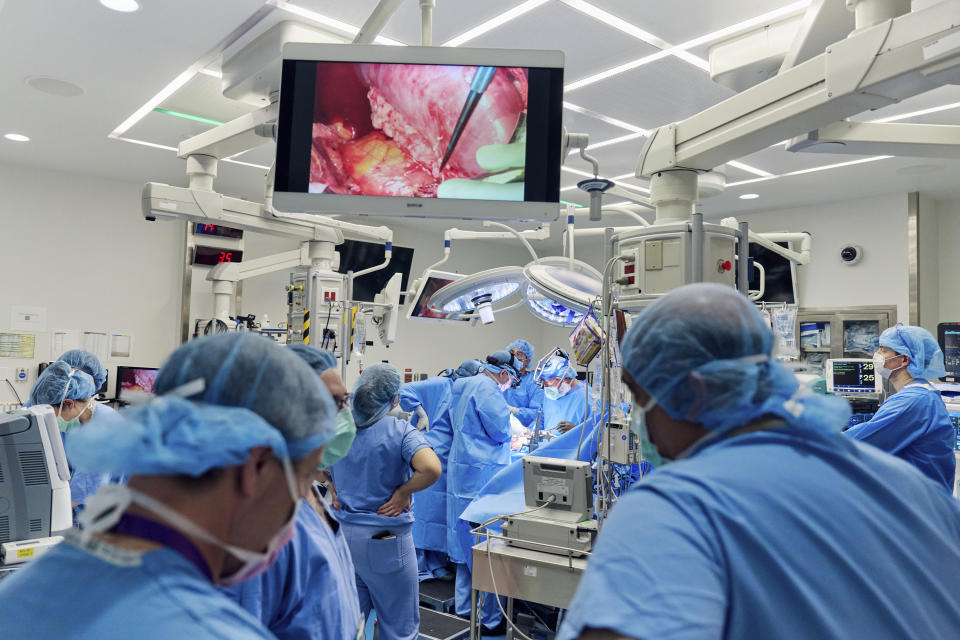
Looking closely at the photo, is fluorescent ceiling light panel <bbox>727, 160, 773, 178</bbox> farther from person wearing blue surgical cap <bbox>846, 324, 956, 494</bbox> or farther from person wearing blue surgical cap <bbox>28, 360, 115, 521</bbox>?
person wearing blue surgical cap <bbox>28, 360, 115, 521</bbox>

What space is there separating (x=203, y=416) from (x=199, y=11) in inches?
120

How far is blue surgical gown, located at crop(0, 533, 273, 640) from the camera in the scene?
665mm

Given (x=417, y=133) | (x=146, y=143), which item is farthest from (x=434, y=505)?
(x=146, y=143)

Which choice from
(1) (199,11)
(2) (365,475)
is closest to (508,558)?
(2) (365,475)

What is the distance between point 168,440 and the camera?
2.48 ft

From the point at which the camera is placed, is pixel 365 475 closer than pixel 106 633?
No

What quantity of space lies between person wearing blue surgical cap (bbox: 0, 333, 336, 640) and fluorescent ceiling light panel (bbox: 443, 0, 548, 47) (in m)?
2.78

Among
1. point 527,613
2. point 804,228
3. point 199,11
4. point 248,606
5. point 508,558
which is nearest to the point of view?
point 248,606

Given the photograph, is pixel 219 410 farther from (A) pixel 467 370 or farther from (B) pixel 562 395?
(B) pixel 562 395

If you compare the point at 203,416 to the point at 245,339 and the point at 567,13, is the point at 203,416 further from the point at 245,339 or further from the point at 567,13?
the point at 567,13

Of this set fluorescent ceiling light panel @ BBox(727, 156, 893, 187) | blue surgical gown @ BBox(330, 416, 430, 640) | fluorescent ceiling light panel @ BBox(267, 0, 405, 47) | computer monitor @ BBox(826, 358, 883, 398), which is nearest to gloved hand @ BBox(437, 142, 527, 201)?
blue surgical gown @ BBox(330, 416, 430, 640)

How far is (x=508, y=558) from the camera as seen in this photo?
2607 millimetres

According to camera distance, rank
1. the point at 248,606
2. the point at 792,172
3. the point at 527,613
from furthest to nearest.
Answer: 1. the point at 792,172
2. the point at 527,613
3. the point at 248,606

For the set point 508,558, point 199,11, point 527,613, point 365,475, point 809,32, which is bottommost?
point 527,613
